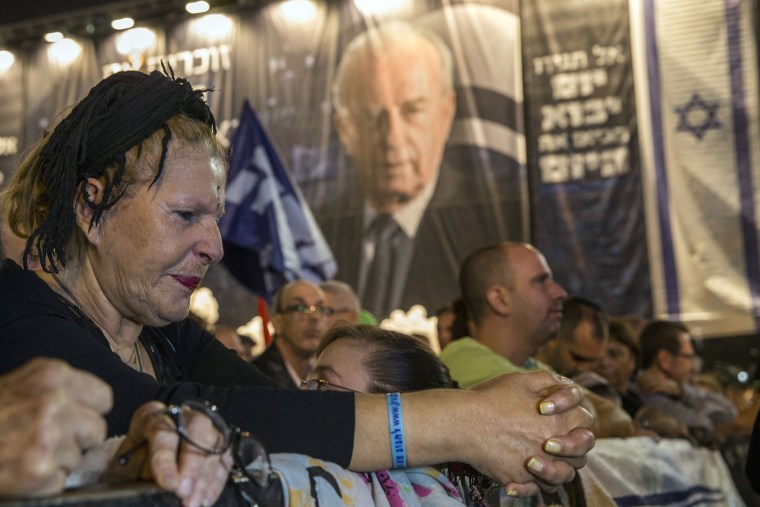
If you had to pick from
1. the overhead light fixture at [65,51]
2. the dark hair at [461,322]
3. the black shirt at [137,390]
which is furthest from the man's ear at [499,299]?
the overhead light fixture at [65,51]

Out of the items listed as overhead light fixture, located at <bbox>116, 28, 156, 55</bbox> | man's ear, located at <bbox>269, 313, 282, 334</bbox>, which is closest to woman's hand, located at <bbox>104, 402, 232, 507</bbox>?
man's ear, located at <bbox>269, 313, 282, 334</bbox>

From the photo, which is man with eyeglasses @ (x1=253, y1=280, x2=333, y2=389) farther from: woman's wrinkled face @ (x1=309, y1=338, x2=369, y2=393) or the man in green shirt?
→ woman's wrinkled face @ (x1=309, y1=338, x2=369, y2=393)

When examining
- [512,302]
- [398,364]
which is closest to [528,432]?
[398,364]

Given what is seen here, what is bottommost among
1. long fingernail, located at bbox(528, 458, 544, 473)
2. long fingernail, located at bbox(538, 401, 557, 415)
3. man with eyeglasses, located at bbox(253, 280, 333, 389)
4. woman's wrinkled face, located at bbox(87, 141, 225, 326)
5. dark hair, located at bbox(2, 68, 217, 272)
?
man with eyeglasses, located at bbox(253, 280, 333, 389)

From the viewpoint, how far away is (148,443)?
1006 millimetres

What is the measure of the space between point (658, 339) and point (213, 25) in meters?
5.43

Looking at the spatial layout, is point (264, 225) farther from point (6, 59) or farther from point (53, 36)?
point (6, 59)

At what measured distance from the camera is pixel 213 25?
9383mm

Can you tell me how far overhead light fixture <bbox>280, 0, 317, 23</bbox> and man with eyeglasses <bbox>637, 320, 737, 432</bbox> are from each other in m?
4.53

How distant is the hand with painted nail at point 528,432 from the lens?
1450mm

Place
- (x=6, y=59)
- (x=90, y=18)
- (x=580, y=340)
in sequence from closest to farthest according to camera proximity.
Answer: (x=580, y=340) < (x=90, y=18) < (x=6, y=59)

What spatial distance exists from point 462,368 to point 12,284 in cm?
220

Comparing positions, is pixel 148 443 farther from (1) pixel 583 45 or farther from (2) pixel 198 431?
(1) pixel 583 45

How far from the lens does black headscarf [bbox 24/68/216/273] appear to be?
1.53 m
